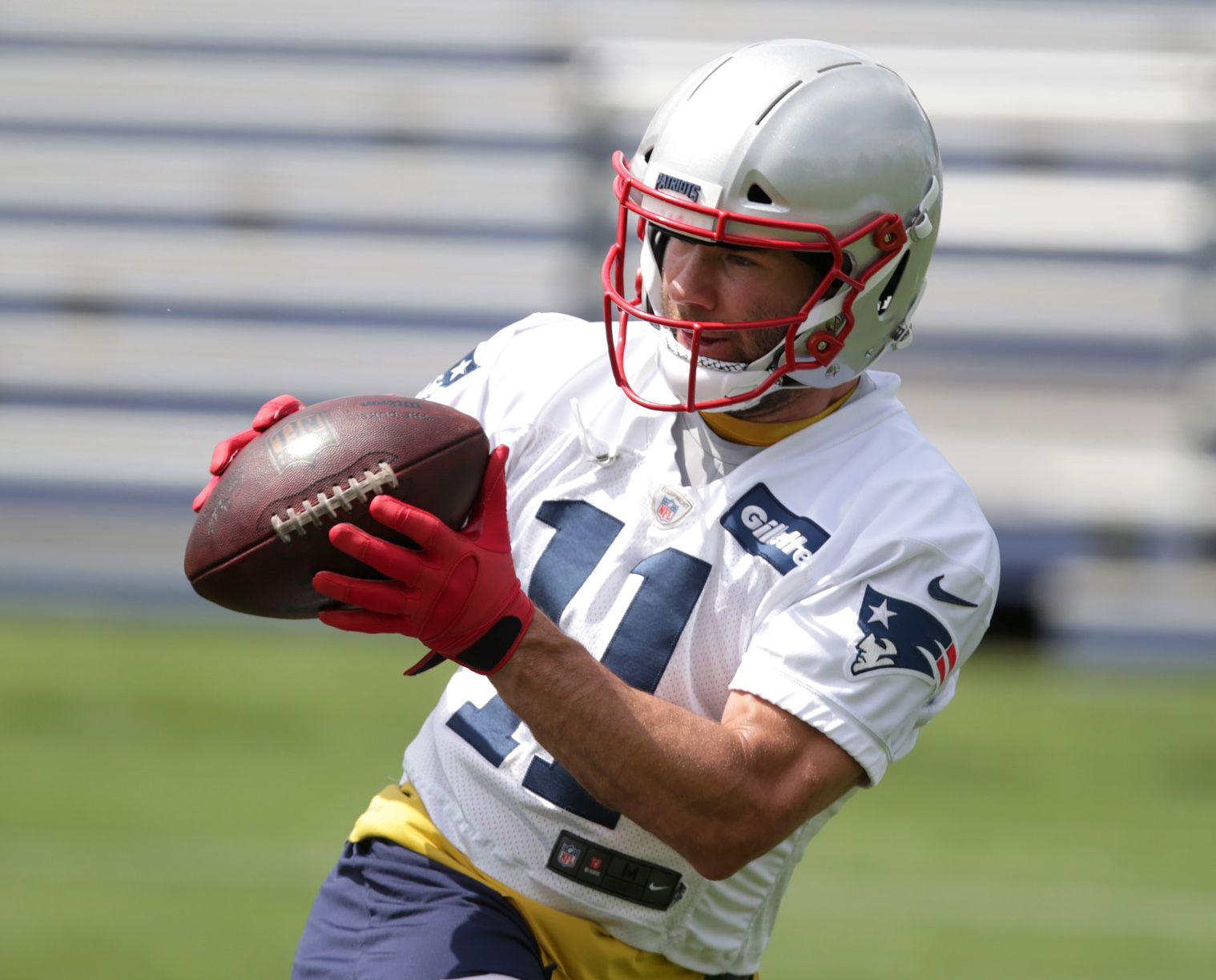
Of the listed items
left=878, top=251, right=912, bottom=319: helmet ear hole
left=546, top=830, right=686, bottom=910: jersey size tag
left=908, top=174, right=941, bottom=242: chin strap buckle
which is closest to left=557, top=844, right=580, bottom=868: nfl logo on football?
left=546, top=830, right=686, bottom=910: jersey size tag

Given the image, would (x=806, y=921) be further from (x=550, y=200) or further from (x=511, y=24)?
(x=511, y=24)

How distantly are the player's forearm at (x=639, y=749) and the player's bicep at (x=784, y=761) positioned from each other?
0.01 m

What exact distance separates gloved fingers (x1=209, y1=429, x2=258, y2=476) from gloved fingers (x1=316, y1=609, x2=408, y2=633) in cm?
39

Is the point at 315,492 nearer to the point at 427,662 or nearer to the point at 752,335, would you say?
the point at 427,662

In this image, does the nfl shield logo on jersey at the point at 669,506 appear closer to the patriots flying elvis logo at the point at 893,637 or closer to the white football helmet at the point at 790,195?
the white football helmet at the point at 790,195

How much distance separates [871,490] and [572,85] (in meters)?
7.26

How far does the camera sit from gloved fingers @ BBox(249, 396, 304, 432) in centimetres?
228

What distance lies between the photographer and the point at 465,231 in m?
9.07

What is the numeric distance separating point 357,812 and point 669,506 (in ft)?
10.3

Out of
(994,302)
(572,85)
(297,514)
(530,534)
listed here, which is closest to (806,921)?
(530,534)

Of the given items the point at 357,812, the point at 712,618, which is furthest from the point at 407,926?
the point at 357,812

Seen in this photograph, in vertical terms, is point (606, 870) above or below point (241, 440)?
below

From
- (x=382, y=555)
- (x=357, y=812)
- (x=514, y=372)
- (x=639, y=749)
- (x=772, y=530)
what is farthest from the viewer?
(x=357, y=812)

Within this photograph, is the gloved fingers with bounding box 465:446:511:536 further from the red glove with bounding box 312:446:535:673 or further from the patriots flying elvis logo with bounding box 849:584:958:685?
the patriots flying elvis logo with bounding box 849:584:958:685
